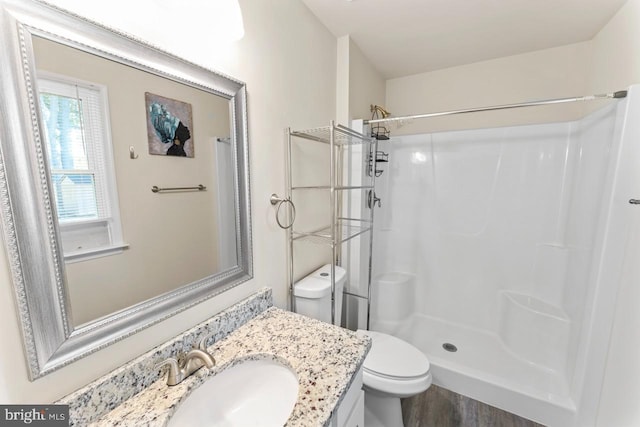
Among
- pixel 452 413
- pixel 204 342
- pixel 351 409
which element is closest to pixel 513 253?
pixel 452 413

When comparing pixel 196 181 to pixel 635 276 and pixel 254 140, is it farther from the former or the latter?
pixel 635 276

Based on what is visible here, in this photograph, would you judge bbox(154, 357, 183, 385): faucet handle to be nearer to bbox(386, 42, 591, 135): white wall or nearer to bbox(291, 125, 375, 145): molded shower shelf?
bbox(291, 125, 375, 145): molded shower shelf

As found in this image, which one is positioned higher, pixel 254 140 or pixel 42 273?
pixel 254 140

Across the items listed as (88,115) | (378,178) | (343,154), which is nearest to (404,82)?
(378,178)

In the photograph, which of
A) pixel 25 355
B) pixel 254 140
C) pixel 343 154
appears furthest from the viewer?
pixel 343 154

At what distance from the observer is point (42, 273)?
0.59m

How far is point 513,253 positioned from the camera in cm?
214

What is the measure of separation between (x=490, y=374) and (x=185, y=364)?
191 centimetres

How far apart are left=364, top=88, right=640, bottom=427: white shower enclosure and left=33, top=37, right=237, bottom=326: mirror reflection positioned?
179 centimetres

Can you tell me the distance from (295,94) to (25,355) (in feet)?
4.39

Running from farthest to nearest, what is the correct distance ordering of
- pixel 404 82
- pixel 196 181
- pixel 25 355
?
pixel 404 82 < pixel 196 181 < pixel 25 355

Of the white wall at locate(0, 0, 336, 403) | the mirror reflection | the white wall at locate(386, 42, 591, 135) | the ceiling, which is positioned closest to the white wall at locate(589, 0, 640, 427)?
the ceiling

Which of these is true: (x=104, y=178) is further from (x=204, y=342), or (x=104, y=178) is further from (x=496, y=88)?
(x=496, y=88)

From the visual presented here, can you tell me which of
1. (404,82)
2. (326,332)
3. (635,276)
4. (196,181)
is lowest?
(326,332)
